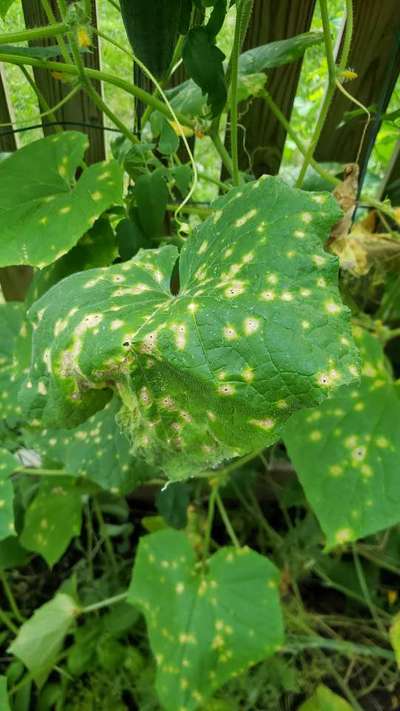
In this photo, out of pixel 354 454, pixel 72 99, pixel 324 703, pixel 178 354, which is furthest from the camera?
pixel 72 99

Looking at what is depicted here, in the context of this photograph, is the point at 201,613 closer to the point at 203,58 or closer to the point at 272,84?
the point at 203,58

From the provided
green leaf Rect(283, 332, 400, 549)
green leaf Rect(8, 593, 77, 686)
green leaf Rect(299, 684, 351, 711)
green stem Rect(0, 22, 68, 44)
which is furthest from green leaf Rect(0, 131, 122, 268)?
green leaf Rect(299, 684, 351, 711)

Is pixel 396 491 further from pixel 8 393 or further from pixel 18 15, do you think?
pixel 18 15

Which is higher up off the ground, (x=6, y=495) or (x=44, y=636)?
(x=6, y=495)

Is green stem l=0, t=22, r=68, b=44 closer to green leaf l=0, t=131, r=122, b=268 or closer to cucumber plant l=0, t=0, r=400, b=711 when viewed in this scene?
cucumber plant l=0, t=0, r=400, b=711

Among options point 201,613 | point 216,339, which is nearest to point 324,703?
point 201,613

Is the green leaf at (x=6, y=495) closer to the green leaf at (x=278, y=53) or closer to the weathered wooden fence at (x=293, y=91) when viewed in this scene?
the weathered wooden fence at (x=293, y=91)

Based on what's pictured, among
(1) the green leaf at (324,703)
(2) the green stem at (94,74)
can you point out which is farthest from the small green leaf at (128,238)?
(1) the green leaf at (324,703)
